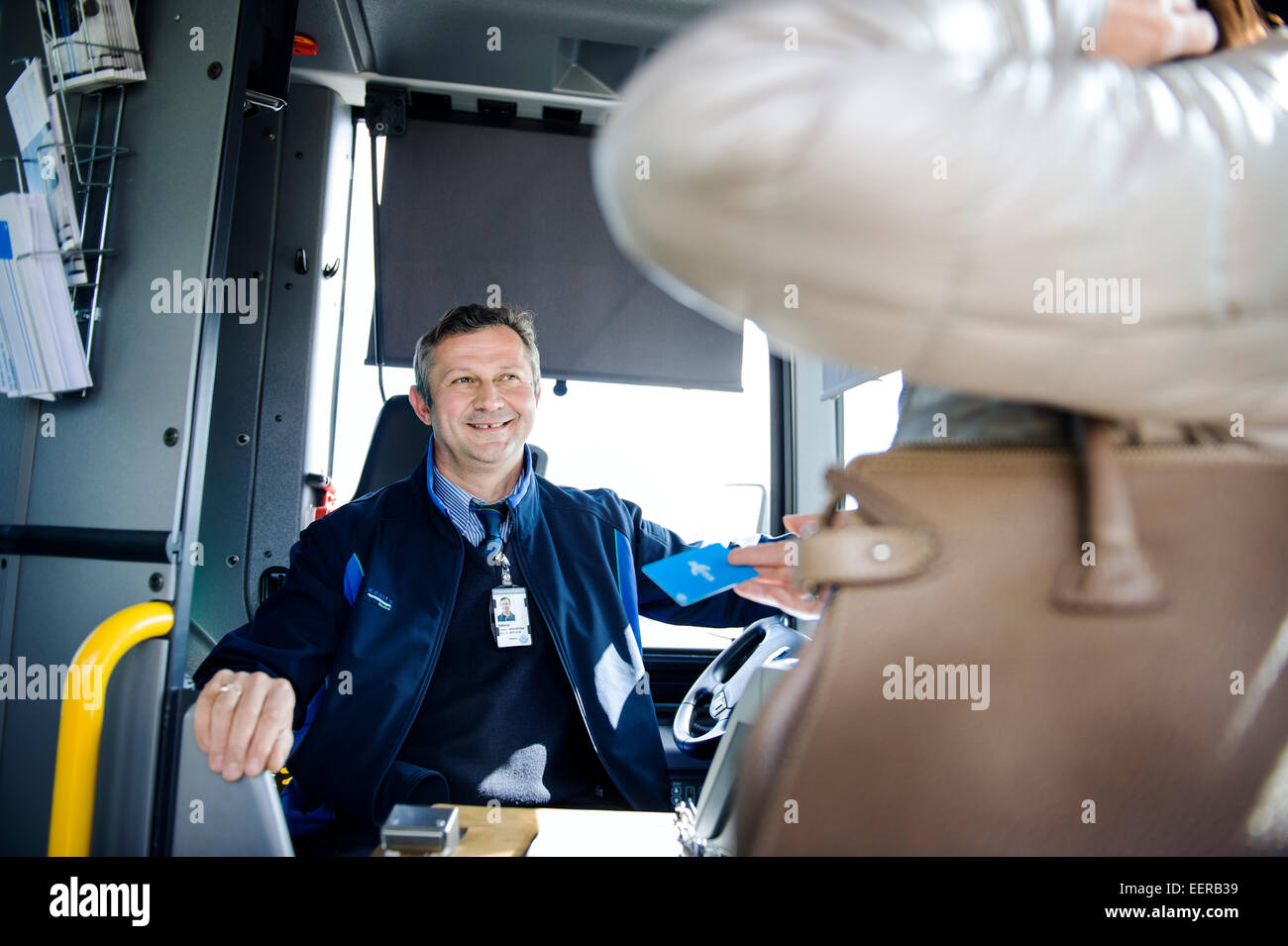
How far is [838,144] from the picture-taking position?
16.2 inches

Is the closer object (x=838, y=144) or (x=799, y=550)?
(x=838, y=144)

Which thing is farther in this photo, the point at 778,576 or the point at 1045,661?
the point at 778,576

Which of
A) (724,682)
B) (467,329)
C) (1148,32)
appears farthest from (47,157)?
(724,682)

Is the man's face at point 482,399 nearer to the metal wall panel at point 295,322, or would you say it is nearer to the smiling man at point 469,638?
the smiling man at point 469,638

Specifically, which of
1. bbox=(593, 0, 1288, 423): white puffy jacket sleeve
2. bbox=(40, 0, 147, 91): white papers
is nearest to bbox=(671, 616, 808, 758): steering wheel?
bbox=(593, 0, 1288, 423): white puffy jacket sleeve

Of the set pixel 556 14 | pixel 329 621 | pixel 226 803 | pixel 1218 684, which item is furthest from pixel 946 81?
pixel 556 14

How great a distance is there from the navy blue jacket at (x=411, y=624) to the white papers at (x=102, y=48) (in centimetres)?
99

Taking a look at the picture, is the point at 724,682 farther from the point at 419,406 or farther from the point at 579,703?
the point at 419,406

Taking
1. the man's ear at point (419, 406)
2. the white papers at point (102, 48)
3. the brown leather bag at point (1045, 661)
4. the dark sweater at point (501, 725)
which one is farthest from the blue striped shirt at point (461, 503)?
the brown leather bag at point (1045, 661)

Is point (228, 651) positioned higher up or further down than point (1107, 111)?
further down

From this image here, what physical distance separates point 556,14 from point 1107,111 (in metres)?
2.44

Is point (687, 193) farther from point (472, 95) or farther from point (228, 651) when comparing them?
point (472, 95)

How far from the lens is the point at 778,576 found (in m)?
1.28

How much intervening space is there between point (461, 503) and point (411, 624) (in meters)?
0.35
